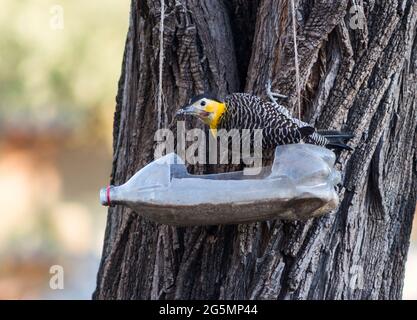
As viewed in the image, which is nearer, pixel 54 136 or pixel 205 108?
pixel 205 108

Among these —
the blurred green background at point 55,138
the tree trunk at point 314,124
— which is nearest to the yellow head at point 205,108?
the tree trunk at point 314,124

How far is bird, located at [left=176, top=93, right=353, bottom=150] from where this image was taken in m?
3.28

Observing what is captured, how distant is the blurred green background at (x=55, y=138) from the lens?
6508mm

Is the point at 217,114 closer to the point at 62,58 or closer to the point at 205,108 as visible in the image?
the point at 205,108

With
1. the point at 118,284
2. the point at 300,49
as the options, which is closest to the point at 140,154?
the point at 118,284

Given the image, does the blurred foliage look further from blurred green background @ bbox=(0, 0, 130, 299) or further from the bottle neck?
the bottle neck

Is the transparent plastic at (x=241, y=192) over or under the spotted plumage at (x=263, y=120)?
under

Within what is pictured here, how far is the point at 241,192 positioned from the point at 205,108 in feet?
1.54

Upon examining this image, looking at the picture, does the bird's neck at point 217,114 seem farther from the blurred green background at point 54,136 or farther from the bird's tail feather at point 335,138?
the blurred green background at point 54,136

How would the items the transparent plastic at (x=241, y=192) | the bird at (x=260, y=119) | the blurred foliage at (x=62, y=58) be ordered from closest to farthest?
1. the transparent plastic at (x=241, y=192)
2. the bird at (x=260, y=119)
3. the blurred foliage at (x=62, y=58)

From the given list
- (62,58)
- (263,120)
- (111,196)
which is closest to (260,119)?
(263,120)

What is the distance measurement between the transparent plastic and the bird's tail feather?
4.3 inches

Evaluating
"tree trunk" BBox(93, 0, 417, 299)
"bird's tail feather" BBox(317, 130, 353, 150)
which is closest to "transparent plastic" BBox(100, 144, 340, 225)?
"bird's tail feather" BBox(317, 130, 353, 150)

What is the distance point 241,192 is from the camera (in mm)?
3119
